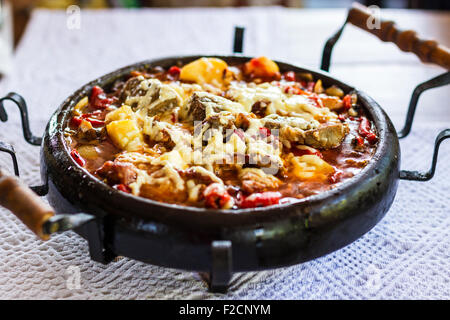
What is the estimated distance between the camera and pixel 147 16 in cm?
394

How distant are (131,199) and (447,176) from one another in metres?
1.52

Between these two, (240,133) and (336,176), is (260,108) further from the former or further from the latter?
(336,176)

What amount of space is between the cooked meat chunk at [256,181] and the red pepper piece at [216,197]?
0.31ft

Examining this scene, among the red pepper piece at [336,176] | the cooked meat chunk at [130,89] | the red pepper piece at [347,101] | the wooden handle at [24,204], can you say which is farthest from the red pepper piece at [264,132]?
the wooden handle at [24,204]

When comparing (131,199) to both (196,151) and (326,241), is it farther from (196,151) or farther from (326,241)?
(326,241)

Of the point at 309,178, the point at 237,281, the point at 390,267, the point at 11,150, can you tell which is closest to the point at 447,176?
the point at 390,267

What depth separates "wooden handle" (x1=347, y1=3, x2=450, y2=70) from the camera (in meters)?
2.05

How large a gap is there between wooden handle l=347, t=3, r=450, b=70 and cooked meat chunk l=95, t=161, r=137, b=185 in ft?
4.20

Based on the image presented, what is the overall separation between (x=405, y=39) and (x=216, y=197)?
121 cm

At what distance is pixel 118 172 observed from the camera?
1536 mm

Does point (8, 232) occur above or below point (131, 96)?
below

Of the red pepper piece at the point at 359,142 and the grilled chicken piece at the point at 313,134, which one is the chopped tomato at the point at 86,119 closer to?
the grilled chicken piece at the point at 313,134

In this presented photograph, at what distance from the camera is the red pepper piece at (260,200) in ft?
4.82

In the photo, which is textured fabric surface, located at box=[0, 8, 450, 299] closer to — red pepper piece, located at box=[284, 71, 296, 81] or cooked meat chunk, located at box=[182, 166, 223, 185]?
cooked meat chunk, located at box=[182, 166, 223, 185]
